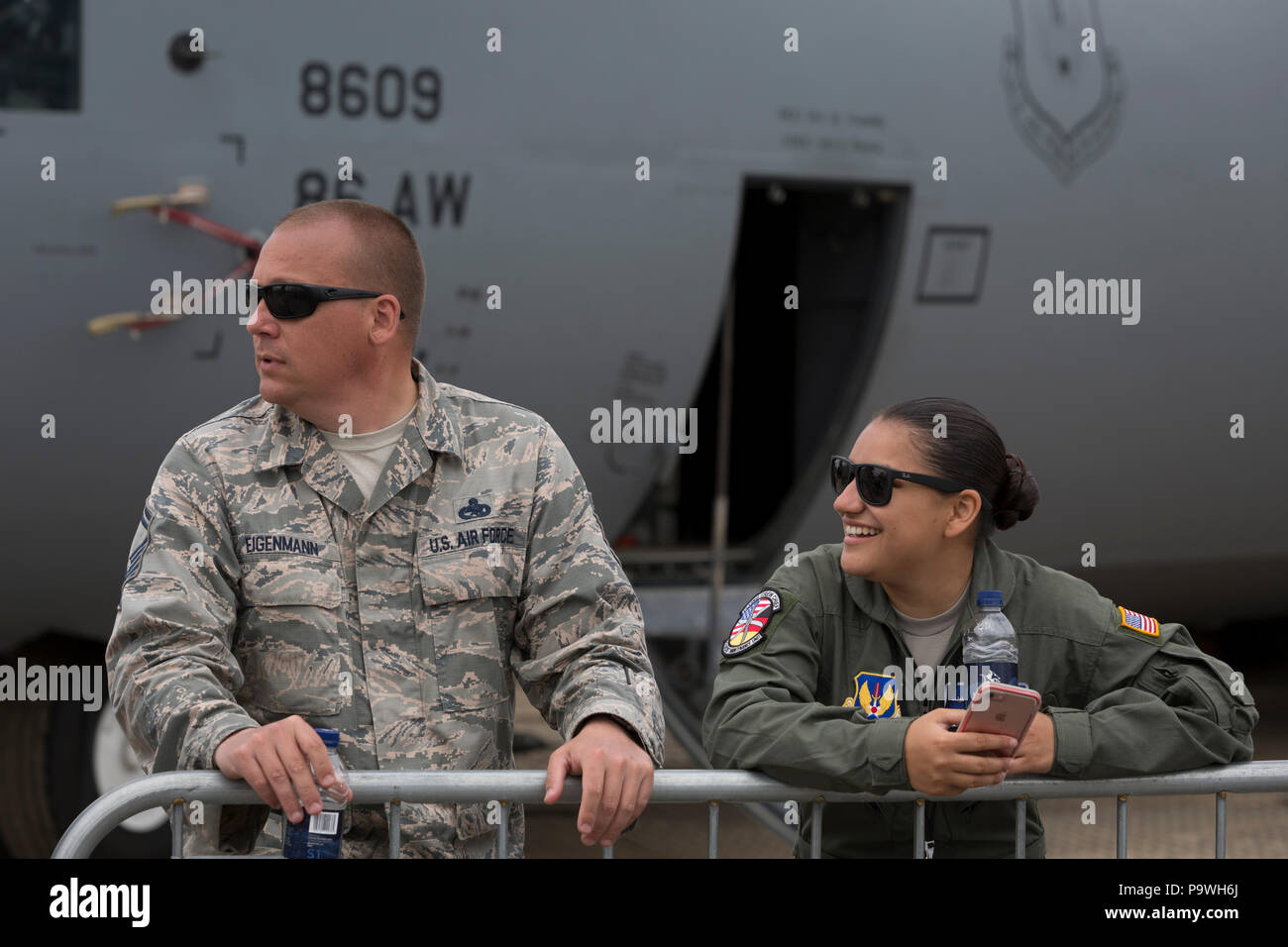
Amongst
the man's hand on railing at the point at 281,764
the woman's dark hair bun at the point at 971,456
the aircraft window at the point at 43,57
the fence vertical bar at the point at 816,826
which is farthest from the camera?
the aircraft window at the point at 43,57

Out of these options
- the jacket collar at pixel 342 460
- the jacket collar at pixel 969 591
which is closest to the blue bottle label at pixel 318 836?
the jacket collar at pixel 342 460

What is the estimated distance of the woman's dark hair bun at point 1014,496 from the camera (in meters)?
2.62

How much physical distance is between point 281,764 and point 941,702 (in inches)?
42.4

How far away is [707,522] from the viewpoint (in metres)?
6.62

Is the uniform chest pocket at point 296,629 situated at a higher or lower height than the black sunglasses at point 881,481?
lower

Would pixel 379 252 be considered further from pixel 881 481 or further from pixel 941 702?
pixel 941 702

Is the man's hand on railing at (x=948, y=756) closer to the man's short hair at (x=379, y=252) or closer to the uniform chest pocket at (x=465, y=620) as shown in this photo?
the uniform chest pocket at (x=465, y=620)

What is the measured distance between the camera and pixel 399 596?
96.3 inches

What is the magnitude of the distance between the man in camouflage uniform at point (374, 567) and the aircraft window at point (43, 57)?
8.60 ft

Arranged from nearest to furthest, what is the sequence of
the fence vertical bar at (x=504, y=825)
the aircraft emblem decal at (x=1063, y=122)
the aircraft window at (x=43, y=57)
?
the fence vertical bar at (x=504, y=825)
the aircraft window at (x=43, y=57)
the aircraft emblem decal at (x=1063, y=122)

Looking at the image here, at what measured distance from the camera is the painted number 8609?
15.8ft

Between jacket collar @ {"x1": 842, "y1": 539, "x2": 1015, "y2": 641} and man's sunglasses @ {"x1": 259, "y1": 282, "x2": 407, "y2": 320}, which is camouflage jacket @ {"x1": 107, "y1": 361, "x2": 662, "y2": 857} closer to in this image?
man's sunglasses @ {"x1": 259, "y1": 282, "x2": 407, "y2": 320}

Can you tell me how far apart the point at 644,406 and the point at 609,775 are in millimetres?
3256
